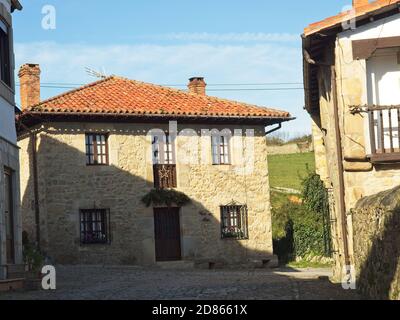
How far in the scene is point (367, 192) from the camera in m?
13.1

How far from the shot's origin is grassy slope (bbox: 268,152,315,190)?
117 feet

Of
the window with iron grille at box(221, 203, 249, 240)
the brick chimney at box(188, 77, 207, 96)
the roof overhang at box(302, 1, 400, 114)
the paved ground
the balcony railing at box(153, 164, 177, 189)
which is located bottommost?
the paved ground

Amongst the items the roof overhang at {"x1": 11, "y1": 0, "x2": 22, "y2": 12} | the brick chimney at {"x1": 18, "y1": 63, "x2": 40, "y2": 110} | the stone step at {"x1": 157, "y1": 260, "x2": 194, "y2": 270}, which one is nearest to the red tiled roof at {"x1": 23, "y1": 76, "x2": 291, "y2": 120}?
the brick chimney at {"x1": 18, "y1": 63, "x2": 40, "y2": 110}

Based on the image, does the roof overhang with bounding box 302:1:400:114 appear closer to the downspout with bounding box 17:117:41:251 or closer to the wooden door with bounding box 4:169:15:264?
the wooden door with bounding box 4:169:15:264

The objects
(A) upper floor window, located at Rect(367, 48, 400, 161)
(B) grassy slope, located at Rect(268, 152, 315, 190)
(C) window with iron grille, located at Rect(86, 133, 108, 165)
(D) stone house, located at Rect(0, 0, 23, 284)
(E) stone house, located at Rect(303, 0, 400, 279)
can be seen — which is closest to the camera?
(E) stone house, located at Rect(303, 0, 400, 279)

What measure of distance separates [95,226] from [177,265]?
293 cm

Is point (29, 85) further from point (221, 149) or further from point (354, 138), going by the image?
point (354, 138)

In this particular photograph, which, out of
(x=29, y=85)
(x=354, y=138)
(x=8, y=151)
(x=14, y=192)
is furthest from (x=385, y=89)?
(x=29, y=85)

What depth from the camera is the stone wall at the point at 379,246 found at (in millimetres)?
8555

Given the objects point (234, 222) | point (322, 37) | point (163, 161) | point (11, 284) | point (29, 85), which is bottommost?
point (11, 284)

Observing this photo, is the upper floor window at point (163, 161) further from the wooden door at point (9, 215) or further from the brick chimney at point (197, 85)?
the wooden door at point (9, 215)

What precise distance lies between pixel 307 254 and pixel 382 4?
1430 cm

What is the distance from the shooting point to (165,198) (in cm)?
2386

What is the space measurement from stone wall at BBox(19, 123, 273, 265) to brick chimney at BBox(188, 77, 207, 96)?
3261mm
